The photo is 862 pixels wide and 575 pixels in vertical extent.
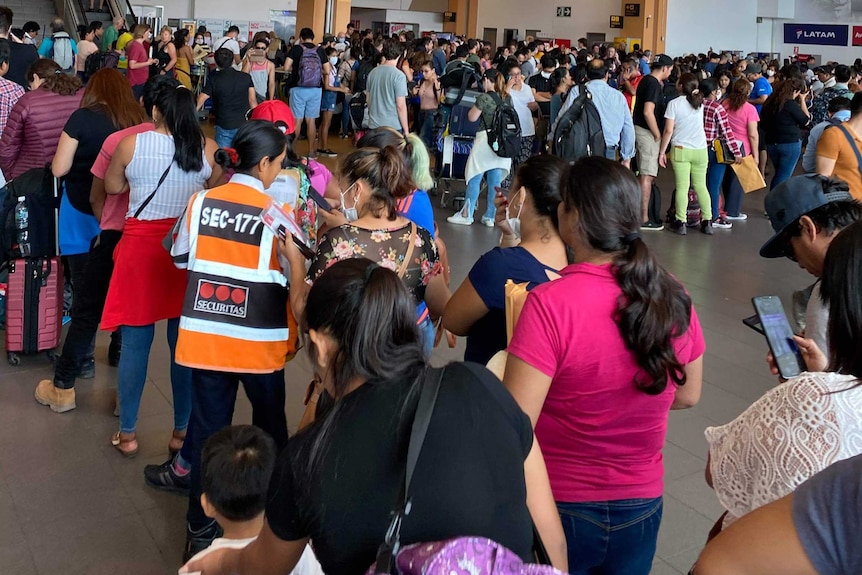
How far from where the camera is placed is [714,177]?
884 centimetres

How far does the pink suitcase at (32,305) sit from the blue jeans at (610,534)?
348cm

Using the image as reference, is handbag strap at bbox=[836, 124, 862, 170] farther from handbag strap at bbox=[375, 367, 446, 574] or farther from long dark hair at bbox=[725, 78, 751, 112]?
handbag strap at bbox=[375, 367, 446, 574]

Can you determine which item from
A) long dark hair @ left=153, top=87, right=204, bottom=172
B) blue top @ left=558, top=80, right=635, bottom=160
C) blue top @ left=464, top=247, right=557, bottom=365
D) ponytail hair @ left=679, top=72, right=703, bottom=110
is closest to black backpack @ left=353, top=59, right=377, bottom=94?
blue top @ left=558, top=80, right=635, bottom=160

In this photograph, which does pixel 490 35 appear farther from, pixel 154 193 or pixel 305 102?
pixel 154 193

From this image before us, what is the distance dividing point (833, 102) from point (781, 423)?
A: 24.5ft

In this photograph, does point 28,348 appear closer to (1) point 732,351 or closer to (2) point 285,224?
(2) point 285,224

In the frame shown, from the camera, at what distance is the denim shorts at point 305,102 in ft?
36.8

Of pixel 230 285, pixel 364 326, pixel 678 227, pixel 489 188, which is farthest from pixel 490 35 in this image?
pixel 364 326

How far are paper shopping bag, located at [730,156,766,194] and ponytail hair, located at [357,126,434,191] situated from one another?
594cm

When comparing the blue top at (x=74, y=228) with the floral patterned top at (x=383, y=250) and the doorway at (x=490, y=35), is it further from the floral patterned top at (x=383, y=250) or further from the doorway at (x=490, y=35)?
the doorway at (x=490, y=35)

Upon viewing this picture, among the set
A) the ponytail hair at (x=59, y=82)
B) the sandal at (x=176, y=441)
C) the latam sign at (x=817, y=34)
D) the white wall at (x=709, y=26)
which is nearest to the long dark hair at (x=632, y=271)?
the sandal at (x=176, y=441)

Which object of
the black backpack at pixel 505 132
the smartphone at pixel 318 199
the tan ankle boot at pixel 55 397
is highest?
the black backpack at pixel 505 132

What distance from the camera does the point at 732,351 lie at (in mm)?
5398

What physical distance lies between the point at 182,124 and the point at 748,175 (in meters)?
6.46
